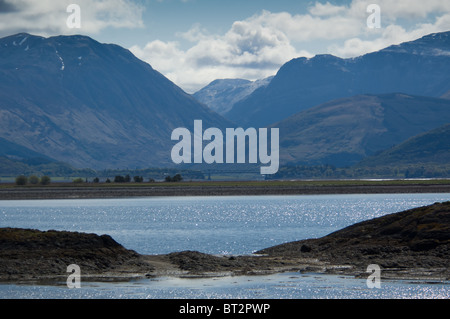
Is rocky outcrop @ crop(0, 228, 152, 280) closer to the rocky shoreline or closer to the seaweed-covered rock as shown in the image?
the rocky shoreline

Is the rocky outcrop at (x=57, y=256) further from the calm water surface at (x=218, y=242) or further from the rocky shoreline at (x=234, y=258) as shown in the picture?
the calm water surface at (x=218, y=242)

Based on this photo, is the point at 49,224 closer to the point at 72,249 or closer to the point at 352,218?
the point at 352,218

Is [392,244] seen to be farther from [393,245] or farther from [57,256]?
[57,256]

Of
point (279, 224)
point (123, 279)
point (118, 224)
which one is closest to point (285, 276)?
point (123, 279)

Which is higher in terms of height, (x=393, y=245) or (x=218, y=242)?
(x=393, y=245)

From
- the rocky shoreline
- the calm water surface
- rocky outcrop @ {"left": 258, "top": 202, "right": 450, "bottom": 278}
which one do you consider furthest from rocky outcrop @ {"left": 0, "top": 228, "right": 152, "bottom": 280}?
rocky outcrop @ {"left": 258, "top": 202, "right": 450, "bottom": 278}

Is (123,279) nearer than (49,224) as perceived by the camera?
Yes

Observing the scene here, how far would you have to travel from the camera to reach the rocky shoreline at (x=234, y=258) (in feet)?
158

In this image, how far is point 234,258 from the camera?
54625 millimetres

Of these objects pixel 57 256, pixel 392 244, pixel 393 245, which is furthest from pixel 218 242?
pixel 57 256
